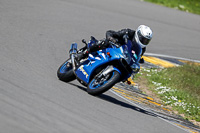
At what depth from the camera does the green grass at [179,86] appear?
903cm

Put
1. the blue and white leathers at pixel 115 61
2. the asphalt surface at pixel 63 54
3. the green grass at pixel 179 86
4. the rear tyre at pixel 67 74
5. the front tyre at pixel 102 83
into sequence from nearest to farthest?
the asphalt surface at pixel 63 54, the front tyre at pixel 102 83, the blue and white leathers at pixel 115 61, the rear tyre at pixel 67 74, the green grass at pixel 179 86

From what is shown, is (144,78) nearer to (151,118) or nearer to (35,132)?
(151,118)

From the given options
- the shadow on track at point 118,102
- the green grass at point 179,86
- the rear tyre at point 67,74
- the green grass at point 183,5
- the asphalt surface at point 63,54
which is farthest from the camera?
the green grass at point 183,5

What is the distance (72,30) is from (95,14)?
3.09m

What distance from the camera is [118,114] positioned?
6613mm

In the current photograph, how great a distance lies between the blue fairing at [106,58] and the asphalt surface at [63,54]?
1.12 ft

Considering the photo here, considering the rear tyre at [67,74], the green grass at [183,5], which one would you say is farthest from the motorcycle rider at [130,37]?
the green grass at [183,5]

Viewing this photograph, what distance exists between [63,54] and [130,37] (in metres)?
3.44

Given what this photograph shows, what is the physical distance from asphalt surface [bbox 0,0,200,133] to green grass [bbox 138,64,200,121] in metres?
1.68

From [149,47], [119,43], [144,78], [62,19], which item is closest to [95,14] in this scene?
[62,19]

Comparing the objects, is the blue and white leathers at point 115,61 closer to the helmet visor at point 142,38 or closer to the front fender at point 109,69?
the front fender at point 109,69

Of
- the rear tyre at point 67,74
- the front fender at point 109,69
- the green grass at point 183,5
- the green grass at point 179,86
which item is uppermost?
the front fender at point 109,69

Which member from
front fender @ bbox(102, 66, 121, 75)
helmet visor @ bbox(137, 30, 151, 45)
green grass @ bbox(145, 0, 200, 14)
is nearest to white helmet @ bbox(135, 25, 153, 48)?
helmet visor @ bbox(137, 30, 151, 45)

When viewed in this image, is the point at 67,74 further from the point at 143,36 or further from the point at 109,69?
the point at 143,36
